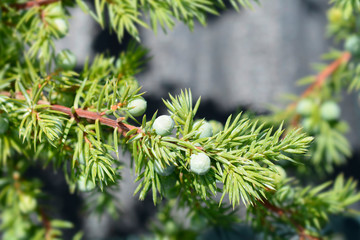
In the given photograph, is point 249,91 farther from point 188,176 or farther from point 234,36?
point 188,176

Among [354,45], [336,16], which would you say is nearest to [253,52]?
[336,16]

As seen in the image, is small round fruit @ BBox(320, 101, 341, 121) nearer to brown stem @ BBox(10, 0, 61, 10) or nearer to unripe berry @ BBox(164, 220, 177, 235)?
unripe berry @ BBox(164, 220, 177, 235)

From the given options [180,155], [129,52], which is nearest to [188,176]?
[180,155]

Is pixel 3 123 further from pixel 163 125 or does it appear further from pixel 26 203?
pixel 26 203

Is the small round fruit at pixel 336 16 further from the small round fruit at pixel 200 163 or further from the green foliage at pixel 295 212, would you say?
the small round fruit at pixel 200 163

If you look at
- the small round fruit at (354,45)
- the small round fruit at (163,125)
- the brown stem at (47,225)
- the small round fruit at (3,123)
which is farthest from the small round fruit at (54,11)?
the small round fruit at (354,45)

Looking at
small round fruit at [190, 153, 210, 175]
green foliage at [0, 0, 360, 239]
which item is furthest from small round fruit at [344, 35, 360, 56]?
small round fruit at [190, 153, 210, 175]
